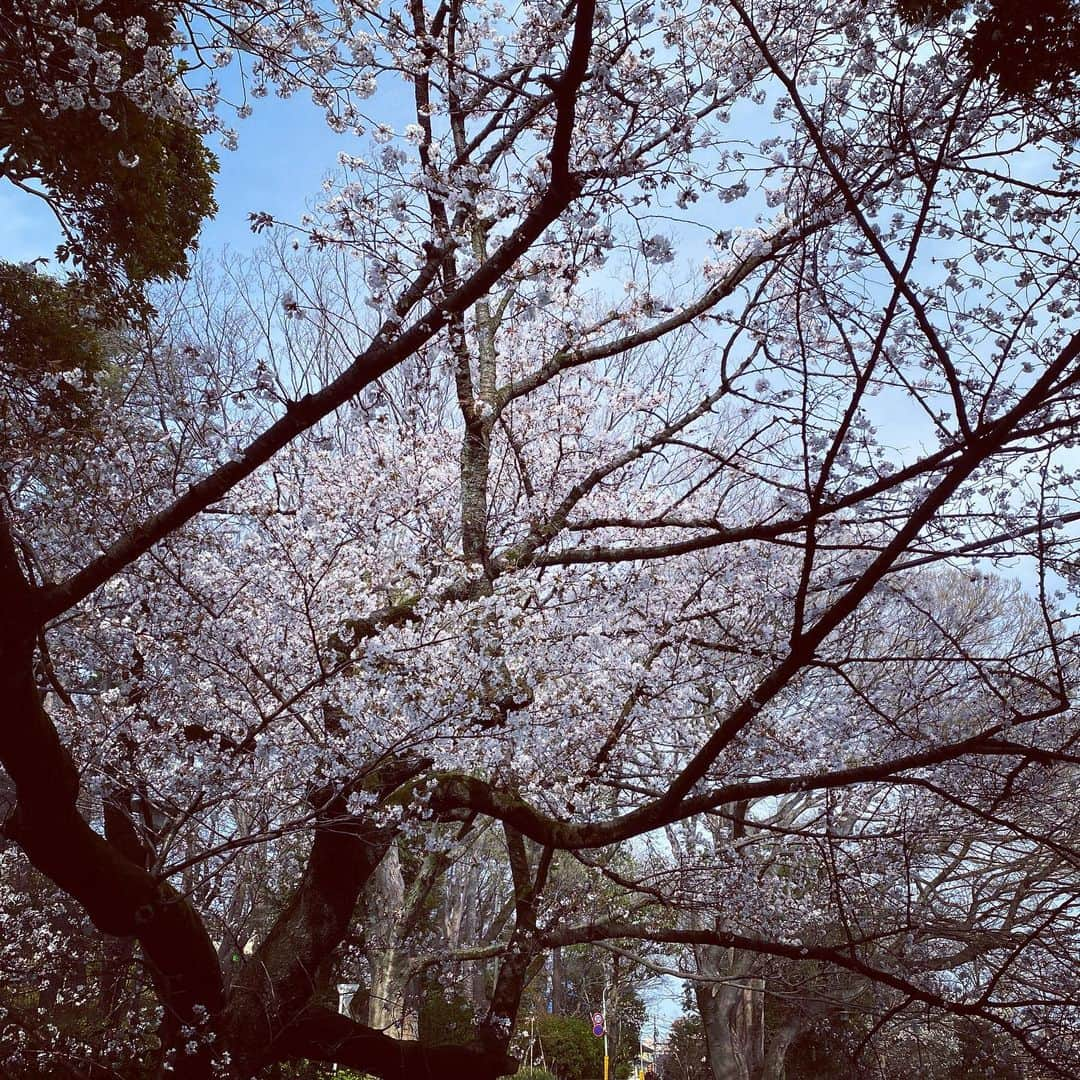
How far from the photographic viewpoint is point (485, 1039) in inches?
235

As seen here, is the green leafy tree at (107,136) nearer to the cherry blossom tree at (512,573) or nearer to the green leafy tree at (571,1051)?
the cherry blossom tree at (512,573)

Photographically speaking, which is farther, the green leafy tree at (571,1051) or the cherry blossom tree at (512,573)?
the green leafy tree at (571,1051)

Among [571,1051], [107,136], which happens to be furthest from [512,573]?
[571,1051]

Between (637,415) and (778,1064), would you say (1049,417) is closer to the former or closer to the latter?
(637,415)

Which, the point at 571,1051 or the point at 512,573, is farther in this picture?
the point at 571,1051

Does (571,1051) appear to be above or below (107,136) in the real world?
below

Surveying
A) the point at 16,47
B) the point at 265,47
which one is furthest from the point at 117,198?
the point at 265,47

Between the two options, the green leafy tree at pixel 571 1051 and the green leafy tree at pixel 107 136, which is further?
the green leafy tree at pixel 571 1051

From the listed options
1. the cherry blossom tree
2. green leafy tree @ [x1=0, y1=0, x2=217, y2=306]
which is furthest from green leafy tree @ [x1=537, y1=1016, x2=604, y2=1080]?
green leafy tree @ [x1=0, y1=0, x2=217, y2=306]

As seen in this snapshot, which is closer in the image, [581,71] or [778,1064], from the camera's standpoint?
[581,71]

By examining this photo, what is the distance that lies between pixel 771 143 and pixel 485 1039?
19.5 ft

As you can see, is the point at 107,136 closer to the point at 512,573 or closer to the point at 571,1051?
the point at 512,573

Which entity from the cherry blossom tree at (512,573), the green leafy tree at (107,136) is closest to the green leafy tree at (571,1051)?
the cherry blossom tree at (512,573)

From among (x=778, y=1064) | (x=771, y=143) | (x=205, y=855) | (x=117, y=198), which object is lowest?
(x=205, y=855)
